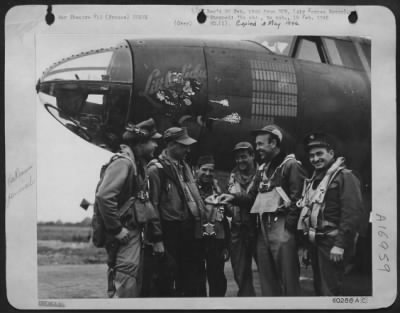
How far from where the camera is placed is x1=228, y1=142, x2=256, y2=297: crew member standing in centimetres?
269

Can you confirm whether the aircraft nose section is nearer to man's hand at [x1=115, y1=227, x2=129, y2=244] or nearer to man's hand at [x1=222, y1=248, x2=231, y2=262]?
man's hand at [x1=115, y1=227, x2=129, y2=244]

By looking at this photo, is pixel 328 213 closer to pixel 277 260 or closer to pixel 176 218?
pixel 277 260

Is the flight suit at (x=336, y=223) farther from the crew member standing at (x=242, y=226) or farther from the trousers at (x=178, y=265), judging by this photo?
the trousers at (x=178, y=265)

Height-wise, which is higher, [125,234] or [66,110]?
[66,110]

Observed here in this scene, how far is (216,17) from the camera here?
2.71 m

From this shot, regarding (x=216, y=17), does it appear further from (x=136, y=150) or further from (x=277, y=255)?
(x=277, y=255)

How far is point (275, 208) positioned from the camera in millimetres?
2678

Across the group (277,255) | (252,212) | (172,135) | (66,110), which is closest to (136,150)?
(172,135)

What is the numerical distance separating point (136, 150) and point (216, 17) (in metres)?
0.66

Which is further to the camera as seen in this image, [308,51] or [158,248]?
[308,51]

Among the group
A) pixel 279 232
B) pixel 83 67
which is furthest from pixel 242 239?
pixel 83 67

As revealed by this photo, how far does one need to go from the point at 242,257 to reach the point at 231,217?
18cm

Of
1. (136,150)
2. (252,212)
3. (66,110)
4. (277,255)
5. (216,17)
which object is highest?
(216,17)

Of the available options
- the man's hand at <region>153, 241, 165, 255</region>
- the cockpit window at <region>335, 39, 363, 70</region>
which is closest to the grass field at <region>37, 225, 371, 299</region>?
the man's hand at <region>153, 241, 165, 255</region>
